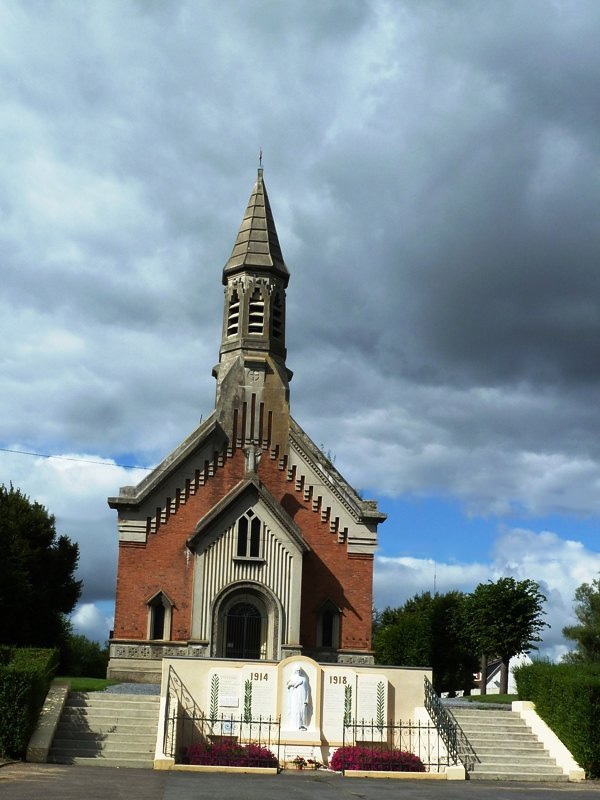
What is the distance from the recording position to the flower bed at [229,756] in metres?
23.7

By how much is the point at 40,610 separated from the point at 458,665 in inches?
1051

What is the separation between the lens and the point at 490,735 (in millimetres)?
27547

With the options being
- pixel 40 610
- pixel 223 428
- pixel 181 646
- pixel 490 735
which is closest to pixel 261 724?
pixel 490 735

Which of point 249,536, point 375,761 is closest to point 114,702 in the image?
point 375,761

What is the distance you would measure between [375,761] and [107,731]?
754 cm

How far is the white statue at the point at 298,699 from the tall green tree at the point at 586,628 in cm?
3940

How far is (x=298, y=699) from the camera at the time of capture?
26406 mm

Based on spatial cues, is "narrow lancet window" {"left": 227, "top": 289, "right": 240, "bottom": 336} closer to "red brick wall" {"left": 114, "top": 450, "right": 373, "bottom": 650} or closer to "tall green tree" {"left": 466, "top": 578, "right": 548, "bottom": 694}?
"red brick wall" {"left": 114, "top": 450, "right": 373, "bottom": 650}

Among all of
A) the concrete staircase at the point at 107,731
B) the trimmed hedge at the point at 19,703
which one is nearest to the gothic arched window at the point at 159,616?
the concrete staircase at the point at 107,731

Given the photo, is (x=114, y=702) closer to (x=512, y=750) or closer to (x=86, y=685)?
(x=86, y=685)

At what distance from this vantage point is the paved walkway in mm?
17578

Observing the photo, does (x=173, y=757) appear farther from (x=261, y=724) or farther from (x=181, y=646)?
(x=181, y=646)

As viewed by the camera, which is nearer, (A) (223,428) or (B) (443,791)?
(B) (443,791)

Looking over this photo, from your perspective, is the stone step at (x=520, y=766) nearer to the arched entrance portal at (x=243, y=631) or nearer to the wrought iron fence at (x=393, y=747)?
the wrought iron fence at (x=393, y=747)
